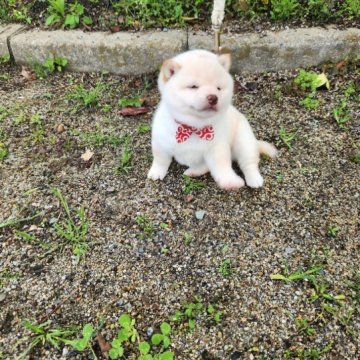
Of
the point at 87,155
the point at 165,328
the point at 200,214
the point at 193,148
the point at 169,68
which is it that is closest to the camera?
the point at 165,328

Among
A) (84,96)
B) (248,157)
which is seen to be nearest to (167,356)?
(248,157)

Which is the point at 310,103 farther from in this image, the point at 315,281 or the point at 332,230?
the point at 315,281

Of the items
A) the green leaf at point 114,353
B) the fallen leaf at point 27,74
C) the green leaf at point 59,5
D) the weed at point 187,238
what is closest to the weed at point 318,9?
the green leaf at point 59,5

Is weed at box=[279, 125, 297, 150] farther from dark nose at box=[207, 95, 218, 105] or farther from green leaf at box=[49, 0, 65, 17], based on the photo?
green leaf at box=[49, 0, 65, 17]

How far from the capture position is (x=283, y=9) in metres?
3.72

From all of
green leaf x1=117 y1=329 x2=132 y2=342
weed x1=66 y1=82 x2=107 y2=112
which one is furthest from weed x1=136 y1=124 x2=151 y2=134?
green leaf x1=117 y1=329 x2=132 y2=342

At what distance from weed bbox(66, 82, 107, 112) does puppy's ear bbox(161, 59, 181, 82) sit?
1.42m

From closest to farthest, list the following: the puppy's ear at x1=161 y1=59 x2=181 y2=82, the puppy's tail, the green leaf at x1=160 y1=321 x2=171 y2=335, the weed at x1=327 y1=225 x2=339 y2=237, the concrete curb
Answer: the green leaf at x1=160 y1=321 x2=171 y2=335 → the puppy's ear at x1=161 y1=59 x2=181 y2=82 → the weed at x1=327 y1=225 x2=339 y2=237 → the puppy's tail → the concrete curb

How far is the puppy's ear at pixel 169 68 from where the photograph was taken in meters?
2.20

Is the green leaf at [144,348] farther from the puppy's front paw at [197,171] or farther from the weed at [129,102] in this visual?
the weed at [129,102]

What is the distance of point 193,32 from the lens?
373 centimetres

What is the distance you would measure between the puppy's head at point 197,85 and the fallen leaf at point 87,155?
3.47ft

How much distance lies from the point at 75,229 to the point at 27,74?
2054 millimetres

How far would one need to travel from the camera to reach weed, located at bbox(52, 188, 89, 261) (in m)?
2.50
